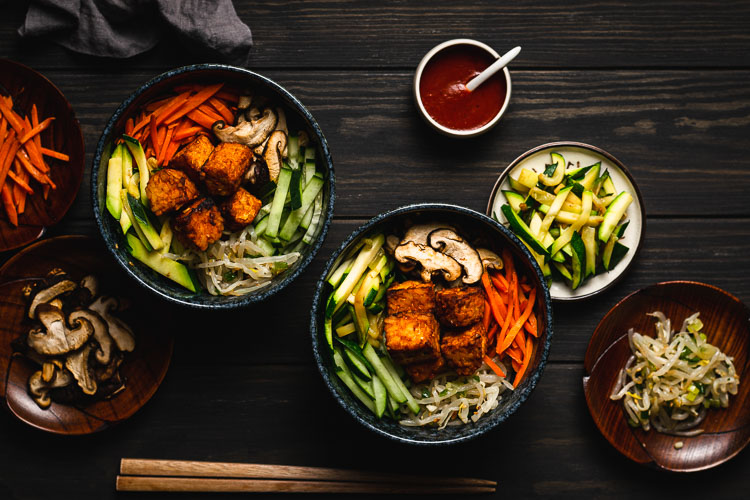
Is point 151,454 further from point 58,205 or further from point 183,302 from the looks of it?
point 58,205

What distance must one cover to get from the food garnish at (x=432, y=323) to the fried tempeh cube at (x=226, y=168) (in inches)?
20.4

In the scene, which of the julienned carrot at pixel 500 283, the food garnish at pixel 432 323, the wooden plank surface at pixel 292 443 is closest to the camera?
the food garnish at pixel 432 323

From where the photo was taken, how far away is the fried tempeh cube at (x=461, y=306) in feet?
7.66

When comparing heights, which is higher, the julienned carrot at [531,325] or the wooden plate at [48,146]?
the wooden plate at [48,146]

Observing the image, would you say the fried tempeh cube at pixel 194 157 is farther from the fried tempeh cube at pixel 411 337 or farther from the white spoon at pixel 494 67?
the white spoon at pixel 494 67

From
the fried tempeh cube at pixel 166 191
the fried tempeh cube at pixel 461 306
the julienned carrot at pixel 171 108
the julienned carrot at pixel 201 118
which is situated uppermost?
the julienned carrot at pixel 171 108

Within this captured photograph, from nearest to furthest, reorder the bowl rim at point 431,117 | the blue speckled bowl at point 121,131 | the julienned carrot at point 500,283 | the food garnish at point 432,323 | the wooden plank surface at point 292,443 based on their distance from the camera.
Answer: the blue speckled bowl at point 121,131, the food garnish at point 432,323, the julienned carrot at point 500,283, the bowl rim at point 431,117, the wooden plank surface at point 292,443

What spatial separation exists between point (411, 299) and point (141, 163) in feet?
3.85

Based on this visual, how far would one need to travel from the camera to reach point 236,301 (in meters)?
2.27

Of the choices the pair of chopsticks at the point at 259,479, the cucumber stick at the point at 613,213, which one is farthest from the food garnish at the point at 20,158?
the cucumber stick at the point at 613,213

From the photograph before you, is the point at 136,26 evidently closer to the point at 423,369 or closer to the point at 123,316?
the point at 123,316

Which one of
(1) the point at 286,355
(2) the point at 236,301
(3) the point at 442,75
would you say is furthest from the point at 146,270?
(3) the point at 442,75

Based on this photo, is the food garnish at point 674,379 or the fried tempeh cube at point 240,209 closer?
the fried tempeh cube at point 240,209

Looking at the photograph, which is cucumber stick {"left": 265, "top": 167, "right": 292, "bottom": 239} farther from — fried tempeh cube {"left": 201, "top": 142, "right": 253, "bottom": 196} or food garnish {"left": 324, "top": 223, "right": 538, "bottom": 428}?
food garnish {"left": 324, "top": 223, "right": 538, "bottom": 428}
